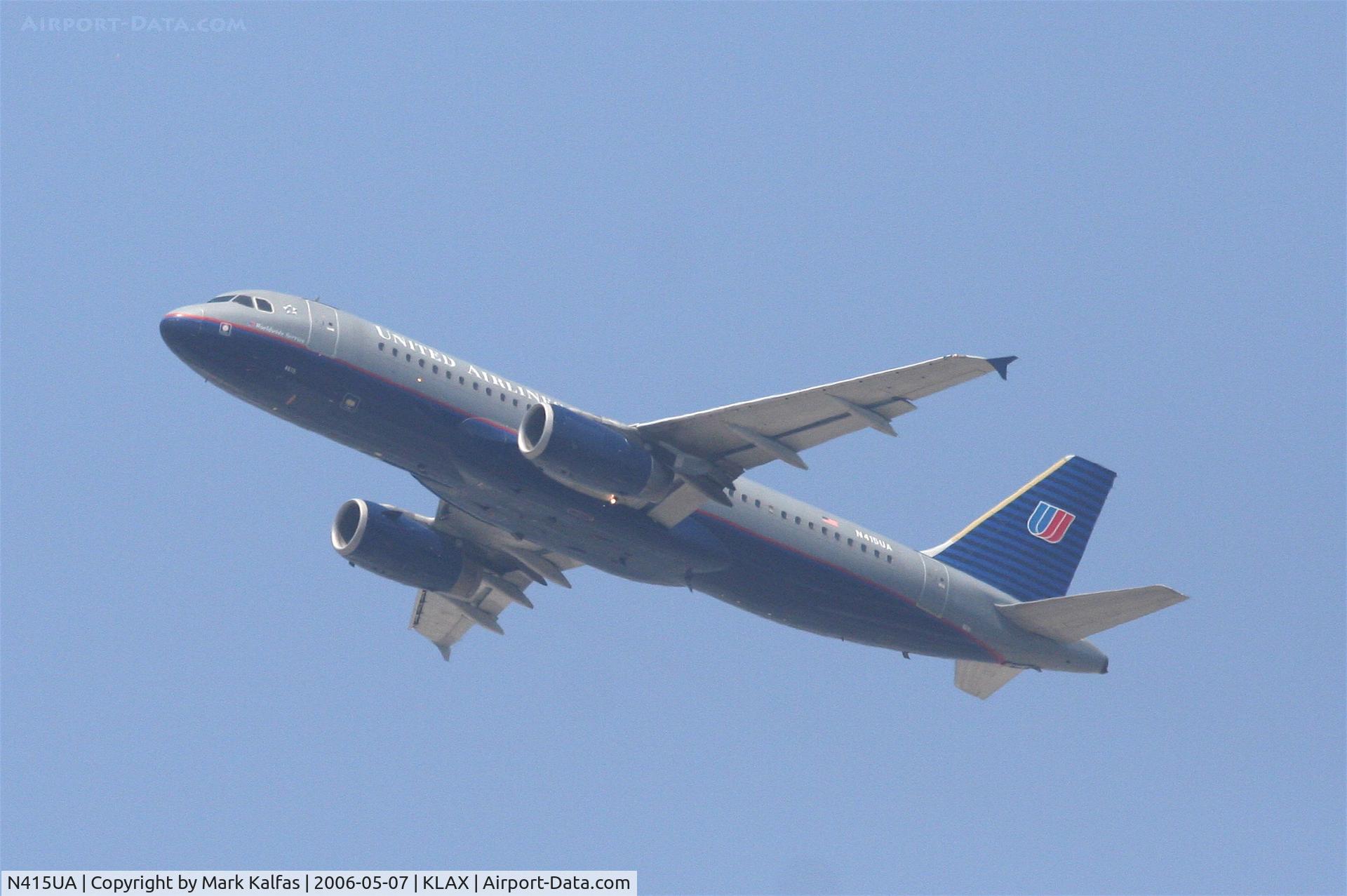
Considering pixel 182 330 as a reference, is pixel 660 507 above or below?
below

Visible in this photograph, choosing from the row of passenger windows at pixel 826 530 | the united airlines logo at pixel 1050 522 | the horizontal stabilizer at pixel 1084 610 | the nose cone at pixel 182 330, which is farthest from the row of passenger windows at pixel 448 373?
the united airlines logo at pixel 1050 522

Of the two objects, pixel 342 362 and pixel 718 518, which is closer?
pixel 342 362

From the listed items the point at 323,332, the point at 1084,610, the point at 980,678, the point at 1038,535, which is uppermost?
the point at 323,332

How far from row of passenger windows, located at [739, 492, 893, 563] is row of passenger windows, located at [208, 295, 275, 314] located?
1231 cm

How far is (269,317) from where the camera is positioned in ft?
123

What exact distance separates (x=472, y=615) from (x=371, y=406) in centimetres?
1222

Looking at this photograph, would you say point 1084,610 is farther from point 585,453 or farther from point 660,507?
point 585,453

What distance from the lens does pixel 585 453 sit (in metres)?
37.6

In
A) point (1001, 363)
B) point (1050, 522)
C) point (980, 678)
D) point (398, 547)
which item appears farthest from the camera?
point (1050, 522)

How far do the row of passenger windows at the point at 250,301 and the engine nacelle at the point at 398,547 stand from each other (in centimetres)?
888

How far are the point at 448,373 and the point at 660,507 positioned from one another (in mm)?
5972

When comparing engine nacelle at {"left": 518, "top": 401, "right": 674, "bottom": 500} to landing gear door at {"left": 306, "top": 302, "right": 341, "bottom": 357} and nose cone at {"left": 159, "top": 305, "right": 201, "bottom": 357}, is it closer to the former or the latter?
landing gear door at {"left": 306, "top": 302, "right": 341, "bottom": 357}

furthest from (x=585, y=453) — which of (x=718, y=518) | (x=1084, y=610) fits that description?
(x=1084, y=610)

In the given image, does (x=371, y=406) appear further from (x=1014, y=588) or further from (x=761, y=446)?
(x=1014, y=588)
